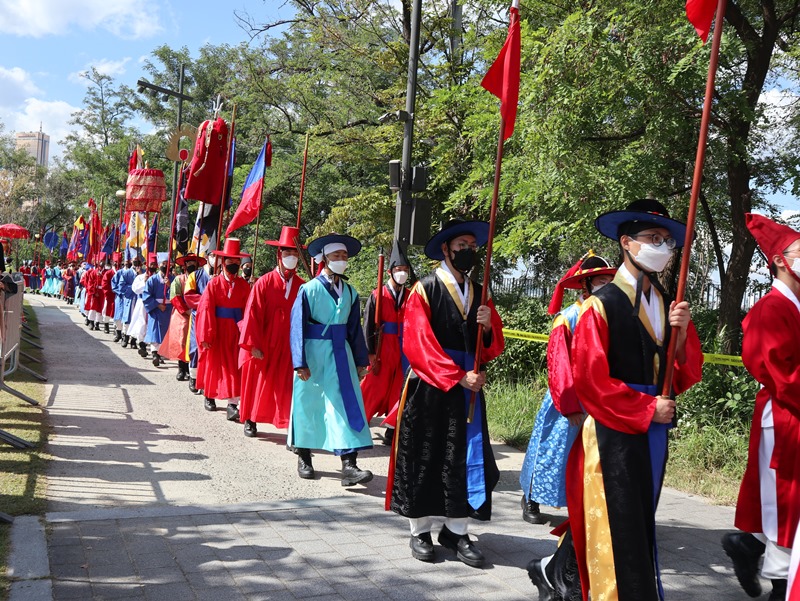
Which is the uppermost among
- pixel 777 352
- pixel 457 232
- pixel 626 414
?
pixel 457 232

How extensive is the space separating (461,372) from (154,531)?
2180 mm

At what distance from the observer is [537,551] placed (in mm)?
5086

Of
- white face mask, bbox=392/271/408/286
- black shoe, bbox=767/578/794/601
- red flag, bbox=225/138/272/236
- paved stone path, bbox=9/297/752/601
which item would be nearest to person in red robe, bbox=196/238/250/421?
red flag, bbox=225/138/272/236

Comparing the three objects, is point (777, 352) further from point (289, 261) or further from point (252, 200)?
point (252, 200)

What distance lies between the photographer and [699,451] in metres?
7.74

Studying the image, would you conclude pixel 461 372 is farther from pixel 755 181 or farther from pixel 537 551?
pixel 755 181

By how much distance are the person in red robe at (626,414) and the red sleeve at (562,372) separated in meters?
1.10

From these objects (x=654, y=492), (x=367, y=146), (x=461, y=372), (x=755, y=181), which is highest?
(x=367, y=146)

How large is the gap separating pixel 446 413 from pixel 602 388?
1657mm

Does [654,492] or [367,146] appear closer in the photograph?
[654,492]

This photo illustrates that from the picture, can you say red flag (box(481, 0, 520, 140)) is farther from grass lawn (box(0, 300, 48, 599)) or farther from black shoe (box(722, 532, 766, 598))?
grass lawn (box(0, 300, 48, 599))

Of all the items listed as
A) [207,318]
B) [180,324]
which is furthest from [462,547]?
[180,324]

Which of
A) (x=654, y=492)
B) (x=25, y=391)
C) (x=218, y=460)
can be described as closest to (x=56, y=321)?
(x=25, y=391)

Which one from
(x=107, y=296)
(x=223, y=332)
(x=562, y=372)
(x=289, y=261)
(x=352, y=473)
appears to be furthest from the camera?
(x=107, y=296)
